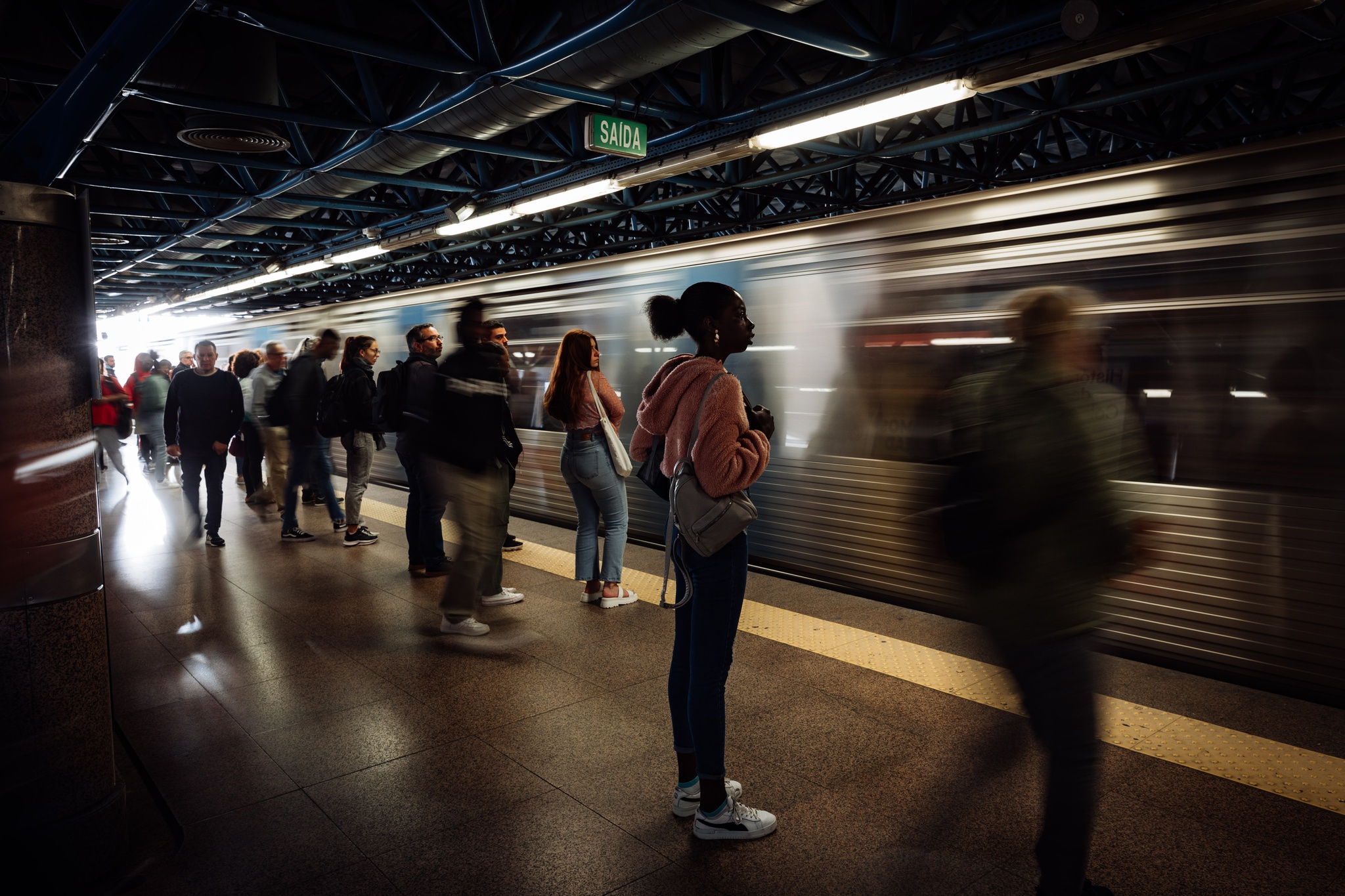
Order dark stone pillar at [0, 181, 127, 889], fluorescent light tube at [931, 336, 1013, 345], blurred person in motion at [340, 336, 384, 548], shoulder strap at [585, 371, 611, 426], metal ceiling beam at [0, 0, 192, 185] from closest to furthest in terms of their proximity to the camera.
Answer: dark stone pillar at [0, 181, 127, 889] → metal ceiling beam at [0, 0, 192, 185] → fluorescent light tube at [931, 336, 1013, 345] → shoulder strap at [585, 371, 611, 426] → blurred person in motion at [340, 336, 384, 548]

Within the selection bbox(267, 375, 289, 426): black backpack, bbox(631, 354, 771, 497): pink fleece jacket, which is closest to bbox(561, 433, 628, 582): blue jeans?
bbox(631, 354, 771, 497): pink fleece jacket

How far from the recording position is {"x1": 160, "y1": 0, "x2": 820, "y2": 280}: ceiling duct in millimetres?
5238

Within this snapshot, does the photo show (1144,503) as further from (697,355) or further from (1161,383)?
(697,355)

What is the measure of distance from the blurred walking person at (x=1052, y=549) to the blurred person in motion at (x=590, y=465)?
2.97 meters

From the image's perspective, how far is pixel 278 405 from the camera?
7652mm

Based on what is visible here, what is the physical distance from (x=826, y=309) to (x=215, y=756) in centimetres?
410

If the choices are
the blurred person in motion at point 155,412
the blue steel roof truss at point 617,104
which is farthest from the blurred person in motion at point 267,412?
the blurred person in motion at point 155,412

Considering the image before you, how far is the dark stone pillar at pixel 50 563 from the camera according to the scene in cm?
229

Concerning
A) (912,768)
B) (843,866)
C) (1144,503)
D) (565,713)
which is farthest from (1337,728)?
(565,713)

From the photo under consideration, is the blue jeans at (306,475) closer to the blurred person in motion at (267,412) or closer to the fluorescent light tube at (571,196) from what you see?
the blurred person in motion at (267,412)

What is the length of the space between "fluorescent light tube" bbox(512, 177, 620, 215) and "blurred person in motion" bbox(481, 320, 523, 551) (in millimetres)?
1551

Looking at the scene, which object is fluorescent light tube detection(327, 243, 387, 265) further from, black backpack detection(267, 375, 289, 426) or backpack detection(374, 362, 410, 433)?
backpack detection(374, 362, 410, 433)

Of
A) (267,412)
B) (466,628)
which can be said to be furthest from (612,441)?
(267,412)

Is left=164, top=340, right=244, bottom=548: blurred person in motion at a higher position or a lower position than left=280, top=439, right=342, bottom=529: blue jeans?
higher
